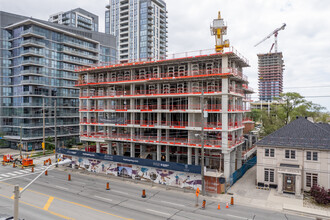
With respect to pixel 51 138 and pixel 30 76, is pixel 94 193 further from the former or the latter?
pixel 30 76

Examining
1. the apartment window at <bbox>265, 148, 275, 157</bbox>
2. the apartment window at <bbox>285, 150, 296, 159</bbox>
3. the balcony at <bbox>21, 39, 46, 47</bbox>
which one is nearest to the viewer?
the apartment window at <bbox>285, 150, 296, 159</bbox>

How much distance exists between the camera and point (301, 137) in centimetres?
2706

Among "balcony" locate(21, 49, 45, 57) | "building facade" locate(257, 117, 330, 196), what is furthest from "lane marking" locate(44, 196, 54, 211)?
"balcony" locate(21, 49, 45, 57)

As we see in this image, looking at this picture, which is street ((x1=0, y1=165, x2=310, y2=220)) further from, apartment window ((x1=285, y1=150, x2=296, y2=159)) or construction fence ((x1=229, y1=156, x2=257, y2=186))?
apartment window ((x1=285, y1=150, x2=296, y2=159))

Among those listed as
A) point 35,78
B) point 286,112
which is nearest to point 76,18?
point 35,78

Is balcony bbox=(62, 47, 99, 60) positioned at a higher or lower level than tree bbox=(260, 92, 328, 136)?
higher

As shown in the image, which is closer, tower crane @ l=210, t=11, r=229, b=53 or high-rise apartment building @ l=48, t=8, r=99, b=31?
tower crane @ l=210, t=11, r=229, b=53

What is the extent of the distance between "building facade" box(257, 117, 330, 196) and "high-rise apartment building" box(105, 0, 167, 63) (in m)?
73.3

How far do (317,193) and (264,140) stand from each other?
7841mm

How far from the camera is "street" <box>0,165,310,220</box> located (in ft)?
63.1

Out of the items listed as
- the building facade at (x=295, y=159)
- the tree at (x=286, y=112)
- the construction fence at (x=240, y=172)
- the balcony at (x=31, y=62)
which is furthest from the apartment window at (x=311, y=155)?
the balcony at (x=31, y=62)

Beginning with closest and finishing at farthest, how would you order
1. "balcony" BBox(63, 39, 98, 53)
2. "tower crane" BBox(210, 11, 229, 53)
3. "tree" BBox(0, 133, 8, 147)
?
"tower crane" BBox(210, 11, 229, 53), "tree" BBox(0, 133, 8, 147), "balcony" BBox(63, 39, 98, 53)

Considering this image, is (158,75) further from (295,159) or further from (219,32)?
(295,159)

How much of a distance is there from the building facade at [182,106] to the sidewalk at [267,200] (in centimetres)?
267
